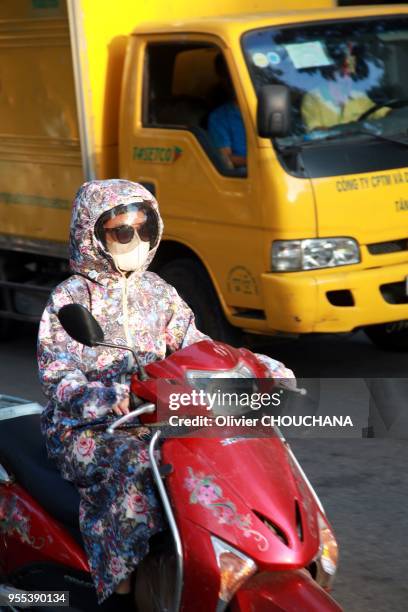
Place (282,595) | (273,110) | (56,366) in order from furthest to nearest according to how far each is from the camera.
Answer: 1. (273,110)
2. (56,366)
3. (282,595)

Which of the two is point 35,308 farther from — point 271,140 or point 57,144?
point 271,140

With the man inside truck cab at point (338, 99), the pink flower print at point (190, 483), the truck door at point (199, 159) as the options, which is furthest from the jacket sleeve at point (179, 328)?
the man inside truck cab at point (338, 99)

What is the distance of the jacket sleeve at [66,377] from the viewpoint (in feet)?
12.1

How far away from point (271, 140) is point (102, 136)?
1515 millimetres

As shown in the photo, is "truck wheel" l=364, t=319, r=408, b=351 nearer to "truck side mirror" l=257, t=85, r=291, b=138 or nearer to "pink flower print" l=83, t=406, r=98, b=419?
"truck side mirror" l=257, t=85, r=291, b=138

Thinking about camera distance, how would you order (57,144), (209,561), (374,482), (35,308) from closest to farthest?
(209,561) < (374,482) < (57,144) < (35,308)

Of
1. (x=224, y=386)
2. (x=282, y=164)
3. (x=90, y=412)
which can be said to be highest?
(x=224, y=386)

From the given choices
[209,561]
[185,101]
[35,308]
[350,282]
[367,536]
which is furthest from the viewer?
[35,308]

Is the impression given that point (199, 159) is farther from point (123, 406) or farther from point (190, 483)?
point (190, 483)

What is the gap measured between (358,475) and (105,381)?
2.50 metres

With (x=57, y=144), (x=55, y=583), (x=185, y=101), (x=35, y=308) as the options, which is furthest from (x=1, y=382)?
(x=55, y=583)

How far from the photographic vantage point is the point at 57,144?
28.4ft

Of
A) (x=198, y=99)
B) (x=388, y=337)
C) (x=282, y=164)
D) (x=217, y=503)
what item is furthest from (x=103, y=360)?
(x=388, y=337)

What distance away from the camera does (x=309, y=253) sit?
7.23 metres
